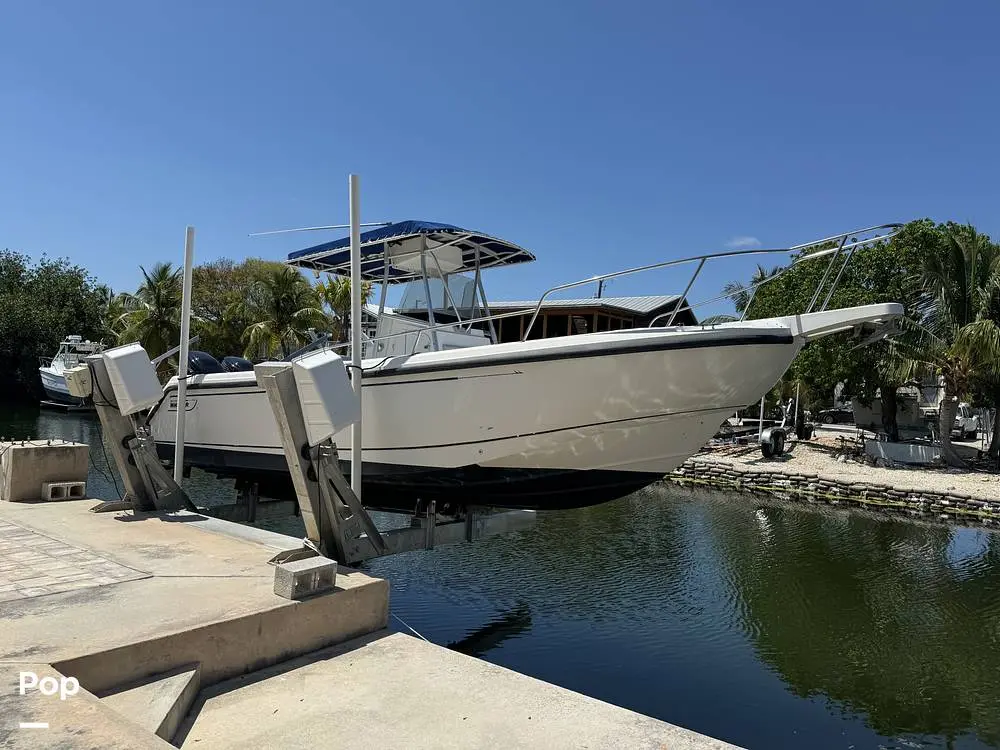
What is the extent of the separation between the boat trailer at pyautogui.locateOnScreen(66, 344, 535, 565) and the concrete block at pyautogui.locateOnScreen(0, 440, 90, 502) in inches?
43.9

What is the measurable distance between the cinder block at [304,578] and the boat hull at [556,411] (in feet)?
7.49

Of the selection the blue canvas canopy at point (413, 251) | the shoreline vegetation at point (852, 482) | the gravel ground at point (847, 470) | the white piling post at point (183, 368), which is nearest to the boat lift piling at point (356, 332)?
the blue canvas canopy at point (413, 251)

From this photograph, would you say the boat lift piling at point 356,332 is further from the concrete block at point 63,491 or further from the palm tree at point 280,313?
the palm tree at point 280,313

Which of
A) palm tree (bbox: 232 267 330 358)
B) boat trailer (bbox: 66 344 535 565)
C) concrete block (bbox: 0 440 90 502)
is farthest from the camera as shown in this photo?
palm tree (bbox: 232 267 330 358)

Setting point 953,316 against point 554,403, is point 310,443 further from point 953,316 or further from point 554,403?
point 953,316

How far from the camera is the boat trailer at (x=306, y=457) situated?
5.07 meters

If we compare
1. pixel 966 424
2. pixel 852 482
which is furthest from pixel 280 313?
pixel 966 424

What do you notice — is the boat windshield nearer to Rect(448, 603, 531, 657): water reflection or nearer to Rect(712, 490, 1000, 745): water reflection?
Rect(448, 603, 531, 657): water reflection

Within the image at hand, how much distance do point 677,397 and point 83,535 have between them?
16.4 feet

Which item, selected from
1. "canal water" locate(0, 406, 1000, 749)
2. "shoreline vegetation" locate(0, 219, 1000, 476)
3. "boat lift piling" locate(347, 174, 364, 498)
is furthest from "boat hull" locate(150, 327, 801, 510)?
"shoreline vegetation" locate(0, 219, 1000, 476)

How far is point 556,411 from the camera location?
6.00m

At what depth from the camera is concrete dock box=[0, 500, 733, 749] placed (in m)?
2.89

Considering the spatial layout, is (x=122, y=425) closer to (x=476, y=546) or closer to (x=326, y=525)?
(x=326, y=525)

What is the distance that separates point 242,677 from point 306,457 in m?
1.90
